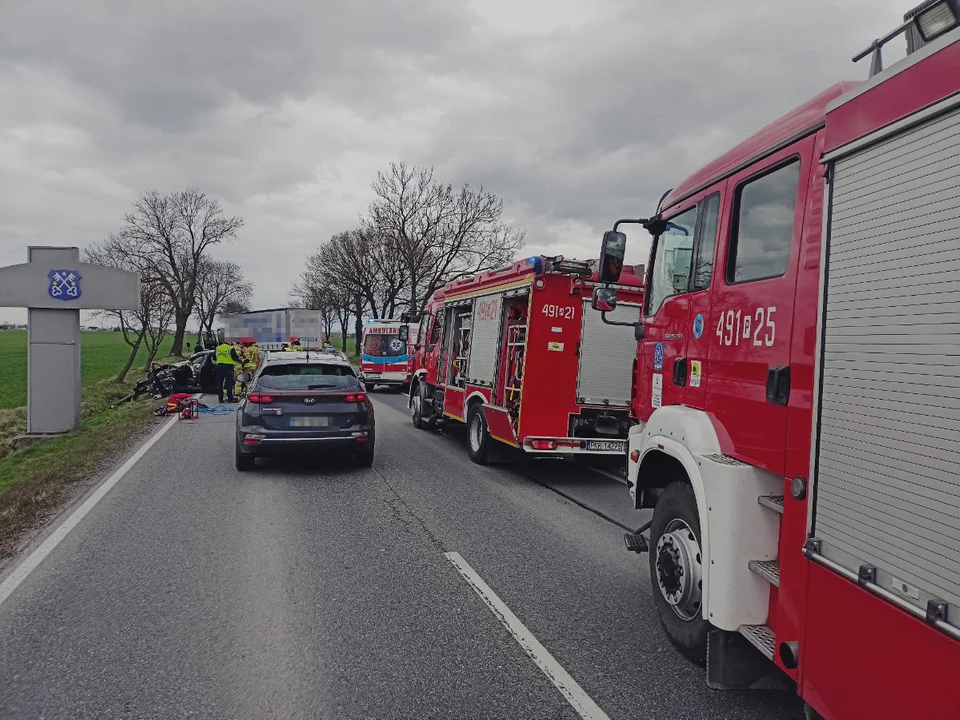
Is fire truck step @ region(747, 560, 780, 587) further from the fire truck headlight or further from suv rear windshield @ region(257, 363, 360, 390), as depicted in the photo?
suv rear windshield @ region(257, 363, 360, 390)

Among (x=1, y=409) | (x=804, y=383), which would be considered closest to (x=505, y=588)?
(x=804, y=383)

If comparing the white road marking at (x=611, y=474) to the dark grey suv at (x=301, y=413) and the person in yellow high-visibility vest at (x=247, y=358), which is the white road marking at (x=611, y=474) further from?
the person in yellow high-visibility vest at (x=247, y=358)

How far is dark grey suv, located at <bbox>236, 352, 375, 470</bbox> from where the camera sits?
9156mm

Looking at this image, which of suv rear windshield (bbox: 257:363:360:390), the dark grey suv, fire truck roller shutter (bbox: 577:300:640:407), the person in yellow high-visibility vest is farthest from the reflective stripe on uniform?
fire truck roller shutter (bbox: 577:300:640:407)

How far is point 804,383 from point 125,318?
89.5 feet

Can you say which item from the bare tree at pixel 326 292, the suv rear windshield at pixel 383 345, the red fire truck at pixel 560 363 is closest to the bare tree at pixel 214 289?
the bare tree at pixel 326 292

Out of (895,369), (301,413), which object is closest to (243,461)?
(301,413)

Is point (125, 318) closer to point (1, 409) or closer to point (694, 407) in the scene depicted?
point (1, 409)

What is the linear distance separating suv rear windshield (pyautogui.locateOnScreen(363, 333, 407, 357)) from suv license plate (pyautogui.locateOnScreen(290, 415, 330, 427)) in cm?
1522

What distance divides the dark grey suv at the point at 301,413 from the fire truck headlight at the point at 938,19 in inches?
309

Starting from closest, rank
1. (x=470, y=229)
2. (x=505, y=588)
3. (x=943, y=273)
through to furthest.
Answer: (x=943, y=273) → (x=505, y=588) → (x=470, y=229)

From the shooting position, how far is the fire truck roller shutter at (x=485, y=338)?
997 cm

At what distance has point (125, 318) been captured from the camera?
85.4ft

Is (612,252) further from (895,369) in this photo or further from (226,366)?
(226,366)
